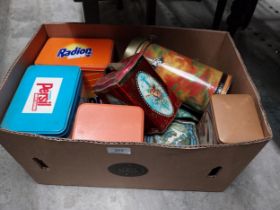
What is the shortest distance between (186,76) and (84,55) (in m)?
0.37

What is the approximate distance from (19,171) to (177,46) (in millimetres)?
768

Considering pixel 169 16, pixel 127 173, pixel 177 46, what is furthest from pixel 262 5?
pixel 127 173

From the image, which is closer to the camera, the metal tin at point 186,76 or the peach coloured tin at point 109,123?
the peach coloured tin at point 109,123

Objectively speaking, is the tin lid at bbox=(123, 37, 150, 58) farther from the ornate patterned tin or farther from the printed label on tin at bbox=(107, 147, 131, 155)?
the printed label on tin at bbox=(107, 147, 131, 155)

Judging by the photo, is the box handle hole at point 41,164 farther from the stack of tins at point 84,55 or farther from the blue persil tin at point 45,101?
the stack of tins at point 84,55

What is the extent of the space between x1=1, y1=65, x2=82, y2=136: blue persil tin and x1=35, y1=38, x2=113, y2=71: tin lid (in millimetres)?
66

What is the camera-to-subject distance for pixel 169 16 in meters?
1.67

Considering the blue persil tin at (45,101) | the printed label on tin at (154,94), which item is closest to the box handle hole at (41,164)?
the blue persil tin at (45,101)

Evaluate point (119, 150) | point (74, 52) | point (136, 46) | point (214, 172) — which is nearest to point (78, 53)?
point (74, 52)

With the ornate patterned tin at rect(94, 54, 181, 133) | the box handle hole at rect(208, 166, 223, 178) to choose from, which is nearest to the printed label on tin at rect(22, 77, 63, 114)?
the ornate patterned tin at rect(94, 54, 181, 133)

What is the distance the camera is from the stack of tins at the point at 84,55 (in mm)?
832

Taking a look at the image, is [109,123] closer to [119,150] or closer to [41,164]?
[119,150]

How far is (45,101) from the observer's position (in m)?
0.68

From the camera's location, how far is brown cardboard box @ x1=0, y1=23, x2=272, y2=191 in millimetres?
594
